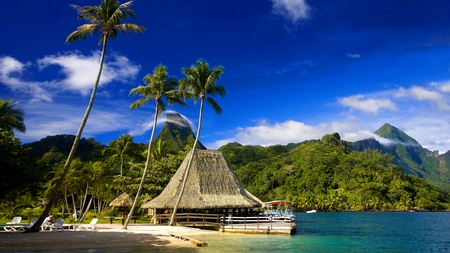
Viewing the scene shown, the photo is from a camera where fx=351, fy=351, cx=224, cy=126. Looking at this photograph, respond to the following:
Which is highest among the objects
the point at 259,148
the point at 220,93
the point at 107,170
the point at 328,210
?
the point at 259,148

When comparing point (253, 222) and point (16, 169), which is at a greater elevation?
point (16, 169)

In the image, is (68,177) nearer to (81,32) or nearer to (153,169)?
(153,169)

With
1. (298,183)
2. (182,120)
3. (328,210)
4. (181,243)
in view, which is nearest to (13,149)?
(181,243)

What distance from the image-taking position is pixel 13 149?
51.2ft

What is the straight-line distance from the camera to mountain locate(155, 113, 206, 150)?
10708 centimetres

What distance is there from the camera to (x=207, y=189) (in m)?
25.2

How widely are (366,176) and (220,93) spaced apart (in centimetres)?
8518

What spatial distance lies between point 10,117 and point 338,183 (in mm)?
90242

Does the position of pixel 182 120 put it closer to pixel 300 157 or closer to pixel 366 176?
pixel 300 157

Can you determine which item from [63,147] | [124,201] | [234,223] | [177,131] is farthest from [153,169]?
[177,131]

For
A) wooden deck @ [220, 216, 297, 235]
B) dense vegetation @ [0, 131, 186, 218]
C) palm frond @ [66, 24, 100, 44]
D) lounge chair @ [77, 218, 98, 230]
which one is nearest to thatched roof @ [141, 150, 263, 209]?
wooden deck @ [220, 216, 297, 235]

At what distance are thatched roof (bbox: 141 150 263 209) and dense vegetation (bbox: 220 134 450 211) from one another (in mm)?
68588

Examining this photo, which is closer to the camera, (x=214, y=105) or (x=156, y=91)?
(x=156, y=91)

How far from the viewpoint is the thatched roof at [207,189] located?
78.1 ft
